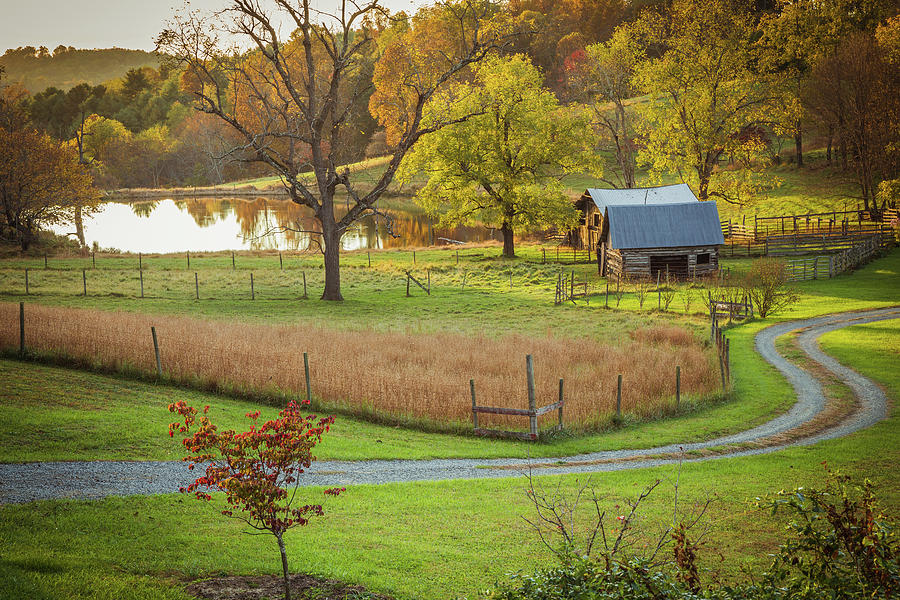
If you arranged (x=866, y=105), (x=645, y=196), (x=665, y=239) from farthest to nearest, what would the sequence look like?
1. (x=866, y=105)
2. (x=645, y=196)
3. (x=665, y=239)

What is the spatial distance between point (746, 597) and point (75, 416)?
14.9 meters

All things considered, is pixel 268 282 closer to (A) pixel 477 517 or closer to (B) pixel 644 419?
(B) pixel 644 419

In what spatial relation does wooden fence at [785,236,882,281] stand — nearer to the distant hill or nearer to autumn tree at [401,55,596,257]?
autumn tree at [401,55,596,257]

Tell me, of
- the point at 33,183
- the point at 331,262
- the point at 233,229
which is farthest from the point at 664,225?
the point at 233,229

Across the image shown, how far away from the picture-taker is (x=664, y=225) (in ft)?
162

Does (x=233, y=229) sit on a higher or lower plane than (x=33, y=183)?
lower

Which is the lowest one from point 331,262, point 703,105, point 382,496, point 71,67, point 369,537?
point 382,496

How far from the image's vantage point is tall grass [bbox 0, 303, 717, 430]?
20.3 meters

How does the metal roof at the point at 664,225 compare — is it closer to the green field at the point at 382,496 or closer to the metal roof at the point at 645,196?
the metal roof at the point at 645,196

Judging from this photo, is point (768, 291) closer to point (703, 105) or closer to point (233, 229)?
point (703, 105)

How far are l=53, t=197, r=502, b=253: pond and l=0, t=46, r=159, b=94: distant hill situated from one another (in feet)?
65.2

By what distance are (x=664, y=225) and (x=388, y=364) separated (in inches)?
1246

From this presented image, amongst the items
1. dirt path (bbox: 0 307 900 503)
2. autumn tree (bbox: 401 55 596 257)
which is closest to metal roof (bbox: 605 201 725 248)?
autumn tree (bbox: 401 55 596 257)

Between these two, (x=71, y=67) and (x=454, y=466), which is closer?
(x=454, y=466)
